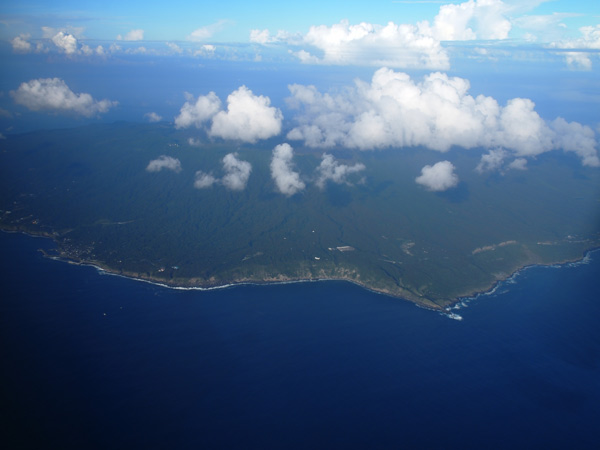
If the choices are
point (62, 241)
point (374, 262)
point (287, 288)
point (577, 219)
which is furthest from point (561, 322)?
point (62, 241)

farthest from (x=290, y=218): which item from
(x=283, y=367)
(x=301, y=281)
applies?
(x=283, y=367)

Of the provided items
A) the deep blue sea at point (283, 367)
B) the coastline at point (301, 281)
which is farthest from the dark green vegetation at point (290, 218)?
the deep blue sea at point (283, 367)

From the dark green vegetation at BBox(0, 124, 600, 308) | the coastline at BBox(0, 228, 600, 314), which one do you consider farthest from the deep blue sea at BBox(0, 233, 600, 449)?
the dark green vegetation at BBox(0, 124, 600, 308)

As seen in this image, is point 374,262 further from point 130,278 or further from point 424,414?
point 130,278

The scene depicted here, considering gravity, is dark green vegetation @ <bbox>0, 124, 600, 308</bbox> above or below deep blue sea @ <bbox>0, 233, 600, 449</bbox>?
above

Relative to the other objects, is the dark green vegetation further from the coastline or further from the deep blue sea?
the deep blue sea

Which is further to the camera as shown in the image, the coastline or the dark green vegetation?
the dark green vegetation

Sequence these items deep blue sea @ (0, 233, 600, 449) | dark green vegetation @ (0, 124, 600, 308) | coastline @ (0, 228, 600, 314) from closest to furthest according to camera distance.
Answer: deep blue sea @ (0, 233, 600, 449)
coastline @ (0, 228, 600, 314)
dark green vegetation @ (0, 124, 600, 308)

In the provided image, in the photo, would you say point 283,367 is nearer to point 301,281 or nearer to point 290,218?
point 301,281
